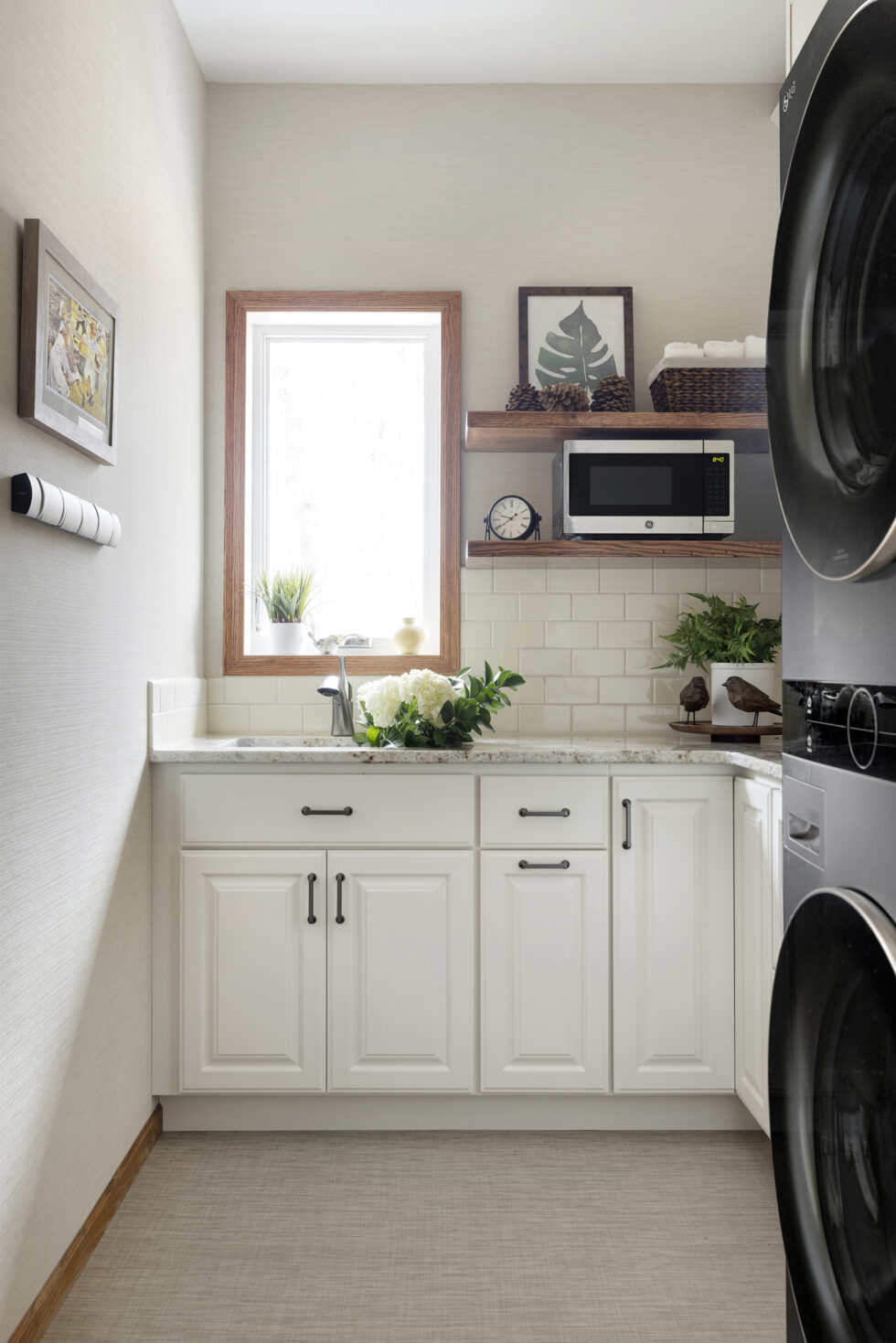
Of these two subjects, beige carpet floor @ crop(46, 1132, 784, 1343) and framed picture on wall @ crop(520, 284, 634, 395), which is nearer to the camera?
beige carpet floor @ crop(46, 1132, 784, 1343)

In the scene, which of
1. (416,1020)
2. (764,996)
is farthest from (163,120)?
(764,996)

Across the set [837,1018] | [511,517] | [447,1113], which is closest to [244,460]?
[511,517]

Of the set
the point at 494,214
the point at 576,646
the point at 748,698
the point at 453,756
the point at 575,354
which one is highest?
the point at 494,214

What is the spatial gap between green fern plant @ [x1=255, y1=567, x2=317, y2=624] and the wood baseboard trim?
53.7 inches

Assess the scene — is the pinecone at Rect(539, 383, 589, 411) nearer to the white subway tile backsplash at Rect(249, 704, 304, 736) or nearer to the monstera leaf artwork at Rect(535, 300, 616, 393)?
the monstera leaf artwork at Rect(535, 300, 616, 393)

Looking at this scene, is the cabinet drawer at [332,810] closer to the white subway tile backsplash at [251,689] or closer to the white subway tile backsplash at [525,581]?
the white subway tile backsplash at [251,689]

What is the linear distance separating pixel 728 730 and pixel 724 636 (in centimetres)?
29

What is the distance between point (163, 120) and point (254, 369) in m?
0.76

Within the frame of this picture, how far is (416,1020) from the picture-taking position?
7.44 feet

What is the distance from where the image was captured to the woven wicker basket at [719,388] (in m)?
2.61

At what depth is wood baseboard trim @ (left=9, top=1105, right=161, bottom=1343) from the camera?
159 centimetres

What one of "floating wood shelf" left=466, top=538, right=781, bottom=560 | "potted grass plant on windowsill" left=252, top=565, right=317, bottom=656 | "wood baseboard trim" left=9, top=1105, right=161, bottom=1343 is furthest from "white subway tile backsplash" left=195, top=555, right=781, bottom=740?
"wood baseboard trim" left=9, top=1105, right=161, bottom=1343

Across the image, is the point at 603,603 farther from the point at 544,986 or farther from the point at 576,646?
the point at 544,986

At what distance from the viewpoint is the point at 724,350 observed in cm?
259
